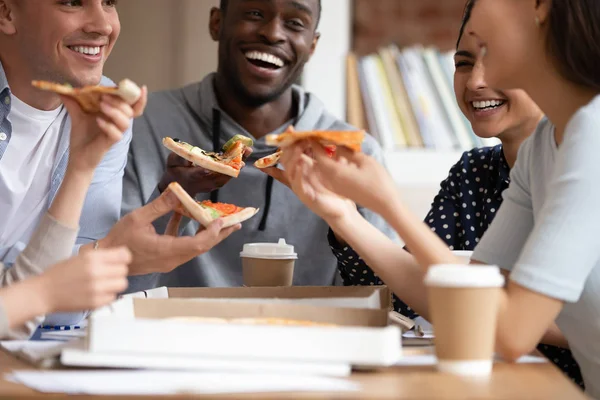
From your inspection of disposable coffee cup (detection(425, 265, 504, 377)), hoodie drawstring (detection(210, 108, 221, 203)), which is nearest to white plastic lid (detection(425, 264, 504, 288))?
disposable coffee cup (detection(425, 265, 504, 377))

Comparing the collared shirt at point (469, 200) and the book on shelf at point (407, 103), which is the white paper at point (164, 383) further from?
the book on shelf at point (407, 103)

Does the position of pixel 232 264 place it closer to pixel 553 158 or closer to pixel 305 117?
pixel 305 117

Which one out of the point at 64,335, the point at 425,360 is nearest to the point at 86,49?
the point at 64,335

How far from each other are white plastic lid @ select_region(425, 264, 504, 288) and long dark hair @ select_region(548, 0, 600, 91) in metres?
0.43

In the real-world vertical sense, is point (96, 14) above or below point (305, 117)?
above

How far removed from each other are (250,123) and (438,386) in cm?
171

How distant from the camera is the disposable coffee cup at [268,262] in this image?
5.49 feet

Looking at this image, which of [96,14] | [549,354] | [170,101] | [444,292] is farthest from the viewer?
[170,101]

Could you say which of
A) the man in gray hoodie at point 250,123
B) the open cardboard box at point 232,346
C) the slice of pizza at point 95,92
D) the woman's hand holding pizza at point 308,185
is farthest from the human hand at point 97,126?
the man in gray hoodie at point 250,123

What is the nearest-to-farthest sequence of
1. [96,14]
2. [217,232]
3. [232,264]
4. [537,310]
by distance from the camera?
1. [537,310]
2. [217,232]
3. [96,14]
4. [232,264]

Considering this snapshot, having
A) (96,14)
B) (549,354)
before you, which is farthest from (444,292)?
(96,14)

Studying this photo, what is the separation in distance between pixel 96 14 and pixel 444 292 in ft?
3.96

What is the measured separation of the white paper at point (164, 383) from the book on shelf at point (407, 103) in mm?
1979

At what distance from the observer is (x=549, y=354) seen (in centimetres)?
181
